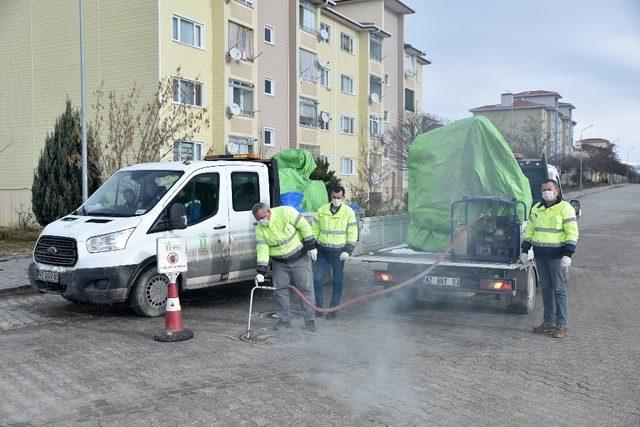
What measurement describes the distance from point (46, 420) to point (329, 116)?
117 feet

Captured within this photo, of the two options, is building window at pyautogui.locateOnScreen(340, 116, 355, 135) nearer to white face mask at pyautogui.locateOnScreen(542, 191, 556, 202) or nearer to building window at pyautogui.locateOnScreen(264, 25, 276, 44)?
building window at pyautogui.locateOnScreen(264, 25, 276, 44)

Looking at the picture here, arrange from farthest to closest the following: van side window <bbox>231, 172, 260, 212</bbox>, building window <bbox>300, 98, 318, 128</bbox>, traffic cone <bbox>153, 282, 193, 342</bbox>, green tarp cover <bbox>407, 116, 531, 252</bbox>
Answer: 1. building window <bbox>300, 98, 318, 128</bbox>
2. van side window <bbox>231, 172, 260, 212</bbox>
3. green tarp cover <bbox>407, 116, 531, 252</bbox>
4. traffic cone <bbox>153, 282, 193, 342</bbox>

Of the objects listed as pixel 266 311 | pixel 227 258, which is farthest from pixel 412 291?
pixel 227 258

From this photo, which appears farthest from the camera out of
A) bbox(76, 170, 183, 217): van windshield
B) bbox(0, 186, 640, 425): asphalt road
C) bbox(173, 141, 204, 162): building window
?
bbox(173, 141, 204, 162): building window

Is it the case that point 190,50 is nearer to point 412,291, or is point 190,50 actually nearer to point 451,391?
point 412,291

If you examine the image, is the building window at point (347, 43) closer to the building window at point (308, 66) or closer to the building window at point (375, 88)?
the building window at point (375, 88)

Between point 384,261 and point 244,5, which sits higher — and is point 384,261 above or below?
below

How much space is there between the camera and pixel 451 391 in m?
5.66

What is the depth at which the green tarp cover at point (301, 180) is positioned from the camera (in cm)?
1138

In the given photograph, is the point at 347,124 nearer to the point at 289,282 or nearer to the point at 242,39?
the point at 242,39

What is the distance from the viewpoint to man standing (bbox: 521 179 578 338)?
306 inches

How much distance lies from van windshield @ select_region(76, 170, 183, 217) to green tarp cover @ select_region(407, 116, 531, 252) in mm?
3662

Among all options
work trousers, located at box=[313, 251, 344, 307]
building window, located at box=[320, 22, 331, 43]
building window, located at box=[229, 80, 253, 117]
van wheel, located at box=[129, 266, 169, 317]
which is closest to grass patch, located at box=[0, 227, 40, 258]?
van wheel, located at box=[129, 266, 169, 317]

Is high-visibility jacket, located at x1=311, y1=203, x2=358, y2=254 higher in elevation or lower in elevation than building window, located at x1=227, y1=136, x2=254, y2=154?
lower
